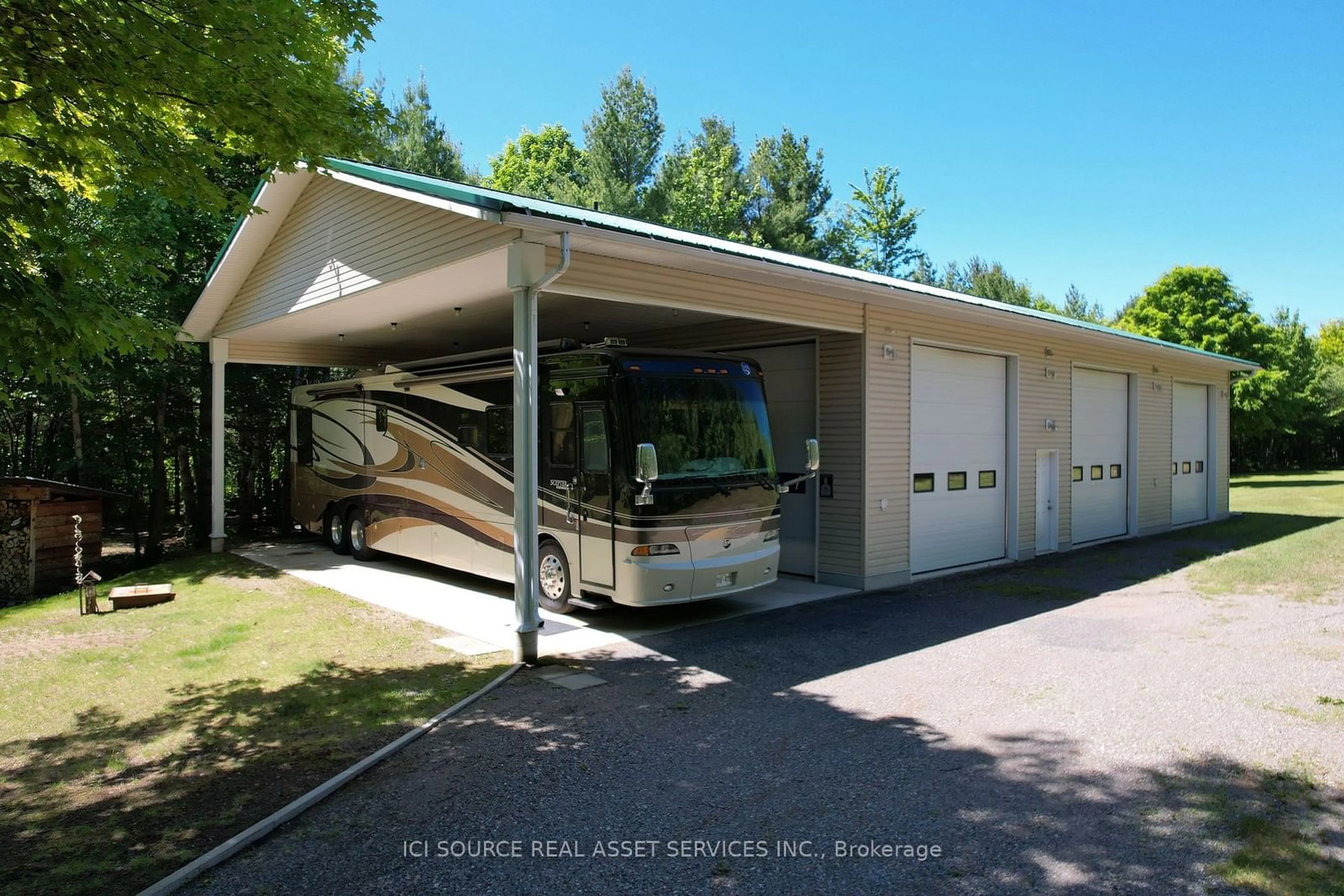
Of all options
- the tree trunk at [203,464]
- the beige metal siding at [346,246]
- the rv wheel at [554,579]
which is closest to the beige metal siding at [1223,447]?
the rv wheel at [554,579]

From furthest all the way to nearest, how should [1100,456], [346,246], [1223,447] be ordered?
[1223,447] < [1100,456] < [346,246]

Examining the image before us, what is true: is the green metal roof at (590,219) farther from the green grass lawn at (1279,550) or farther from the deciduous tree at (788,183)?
the deciduous tree at (788,183)

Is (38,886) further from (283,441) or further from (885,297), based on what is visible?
(283,441)

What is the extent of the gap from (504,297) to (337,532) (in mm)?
6197

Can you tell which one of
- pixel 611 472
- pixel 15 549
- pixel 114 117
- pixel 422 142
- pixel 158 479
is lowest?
pixel 15 549

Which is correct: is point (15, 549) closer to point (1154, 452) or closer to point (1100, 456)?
point (1100, 456)

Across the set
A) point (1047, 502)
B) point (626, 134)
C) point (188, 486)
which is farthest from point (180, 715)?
point (626, 134)

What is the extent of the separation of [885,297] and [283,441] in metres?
15.1

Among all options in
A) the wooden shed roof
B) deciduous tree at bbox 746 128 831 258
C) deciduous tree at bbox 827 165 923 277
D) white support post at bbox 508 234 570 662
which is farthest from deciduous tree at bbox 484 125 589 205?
white support post at bbox 508 234 570 662

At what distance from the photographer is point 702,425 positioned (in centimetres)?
815

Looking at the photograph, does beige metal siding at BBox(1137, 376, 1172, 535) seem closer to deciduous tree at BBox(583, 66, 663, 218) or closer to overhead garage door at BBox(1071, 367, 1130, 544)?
overhead garage door at BBox(1071, 367, 1130, 544)

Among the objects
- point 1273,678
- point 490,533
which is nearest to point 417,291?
point 490,533

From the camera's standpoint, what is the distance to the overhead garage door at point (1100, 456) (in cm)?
1420

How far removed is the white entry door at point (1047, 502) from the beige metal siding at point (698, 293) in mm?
5306
